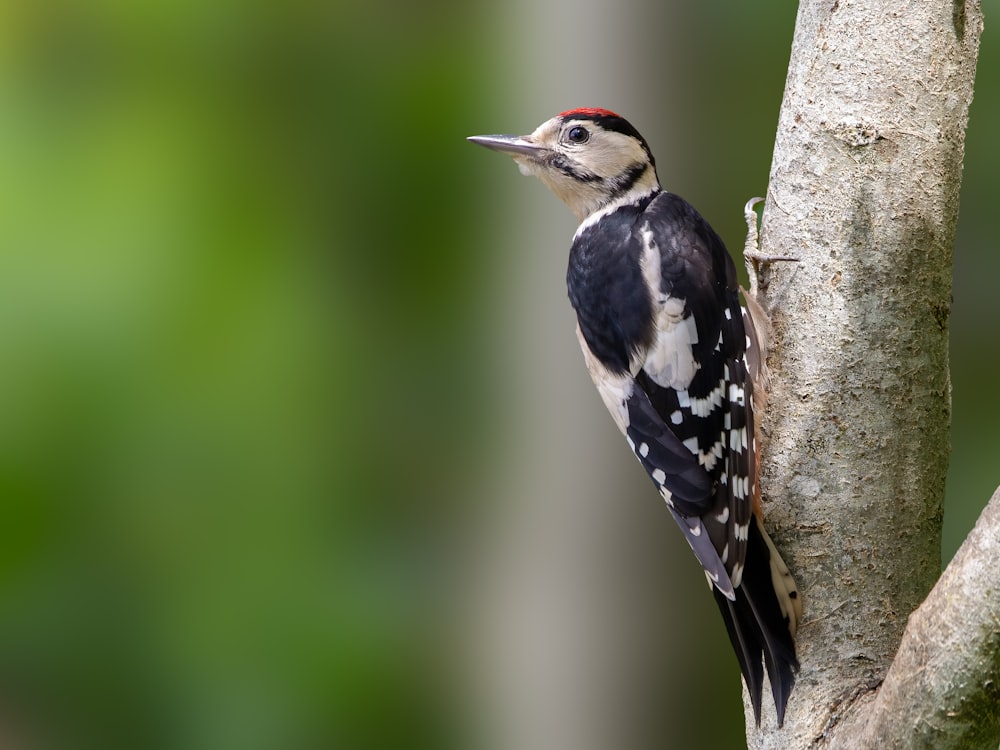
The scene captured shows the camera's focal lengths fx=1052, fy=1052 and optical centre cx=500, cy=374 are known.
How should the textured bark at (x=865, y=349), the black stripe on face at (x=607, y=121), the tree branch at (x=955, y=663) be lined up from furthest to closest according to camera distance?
the black stripe on face at (x=607, y=121) < the textured bark at (x=865, y=349) < the tree branch at (x=955, y=663)

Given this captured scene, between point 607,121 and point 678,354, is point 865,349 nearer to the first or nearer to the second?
point 678,354

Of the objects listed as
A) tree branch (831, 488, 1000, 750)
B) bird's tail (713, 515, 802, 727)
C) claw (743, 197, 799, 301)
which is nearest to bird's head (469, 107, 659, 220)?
claw (743, 197, 799, 301)

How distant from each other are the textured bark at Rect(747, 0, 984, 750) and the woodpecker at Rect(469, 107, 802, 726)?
0.12 feet

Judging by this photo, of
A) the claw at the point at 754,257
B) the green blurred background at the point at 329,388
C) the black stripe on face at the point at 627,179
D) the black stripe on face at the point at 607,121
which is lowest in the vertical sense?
the green blurred background at the point at 329,388

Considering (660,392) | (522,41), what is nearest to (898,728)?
(660,392)

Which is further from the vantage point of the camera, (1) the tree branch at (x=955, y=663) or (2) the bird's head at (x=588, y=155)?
(2) the bird's head at (x=588, y=155)

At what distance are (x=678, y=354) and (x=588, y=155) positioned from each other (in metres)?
0.31

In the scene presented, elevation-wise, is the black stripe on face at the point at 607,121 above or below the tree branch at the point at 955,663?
above

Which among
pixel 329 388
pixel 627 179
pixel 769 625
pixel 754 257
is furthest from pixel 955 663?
pixel 329 388

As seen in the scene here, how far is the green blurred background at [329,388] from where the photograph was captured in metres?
2.30

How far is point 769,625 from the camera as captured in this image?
3.68 feet

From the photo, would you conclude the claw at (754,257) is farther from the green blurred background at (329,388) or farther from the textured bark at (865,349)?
the green blurred background at (329,388)

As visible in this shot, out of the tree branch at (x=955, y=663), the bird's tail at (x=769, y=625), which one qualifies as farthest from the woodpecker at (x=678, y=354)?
the tree branch at (x=955, y=663)

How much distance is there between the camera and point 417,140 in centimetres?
268
